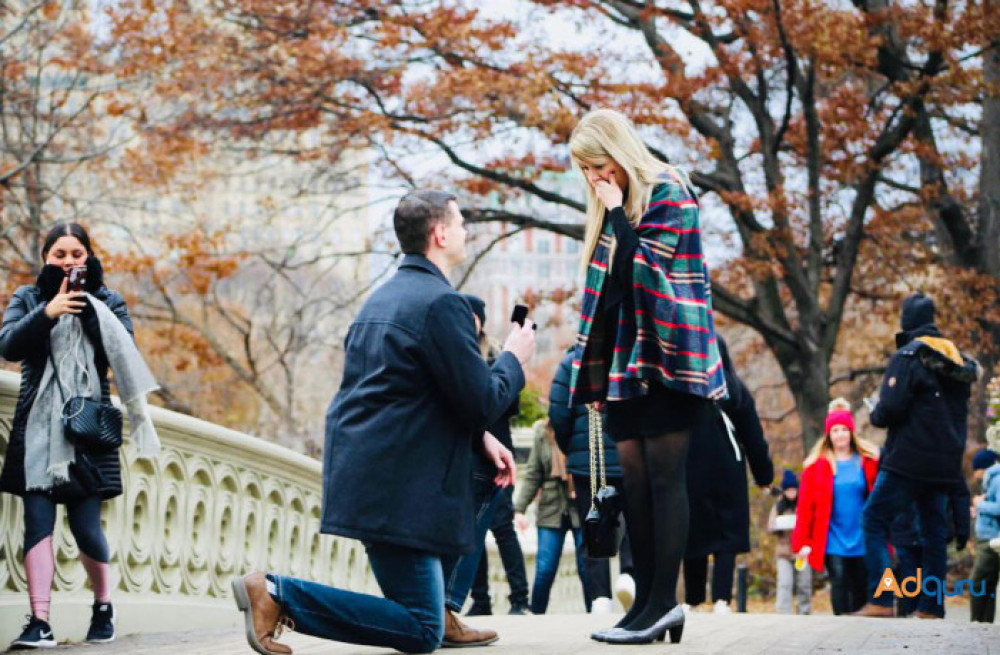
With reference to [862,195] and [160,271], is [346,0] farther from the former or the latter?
[862,195]

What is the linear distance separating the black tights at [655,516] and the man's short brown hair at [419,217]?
42.1 inches

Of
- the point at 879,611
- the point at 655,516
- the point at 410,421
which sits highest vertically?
the point at 410,421

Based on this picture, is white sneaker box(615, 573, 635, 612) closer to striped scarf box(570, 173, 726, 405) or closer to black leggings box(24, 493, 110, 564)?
striped scarf box(570, 173, 726, 405)

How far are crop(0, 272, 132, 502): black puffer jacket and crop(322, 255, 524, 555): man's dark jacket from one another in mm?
1840

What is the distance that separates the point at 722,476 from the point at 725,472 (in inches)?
1.1

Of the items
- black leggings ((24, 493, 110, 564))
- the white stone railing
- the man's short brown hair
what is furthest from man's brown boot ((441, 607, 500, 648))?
the white stone railing

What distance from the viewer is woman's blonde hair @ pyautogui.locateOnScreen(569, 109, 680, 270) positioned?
5309mm

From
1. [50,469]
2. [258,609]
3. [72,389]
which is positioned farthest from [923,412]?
[258,609]

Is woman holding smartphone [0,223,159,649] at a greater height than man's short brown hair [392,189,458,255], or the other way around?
man's short brown hair [392,189,458,255]

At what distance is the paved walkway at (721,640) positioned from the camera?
17.3 feet

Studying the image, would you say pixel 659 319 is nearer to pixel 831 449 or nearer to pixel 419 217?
pixel 419 217

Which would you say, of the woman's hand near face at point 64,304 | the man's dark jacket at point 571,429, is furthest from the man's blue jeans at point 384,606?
the man's dark jacket at point 571,429

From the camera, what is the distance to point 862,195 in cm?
1822

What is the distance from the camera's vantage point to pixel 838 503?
1103 cm
